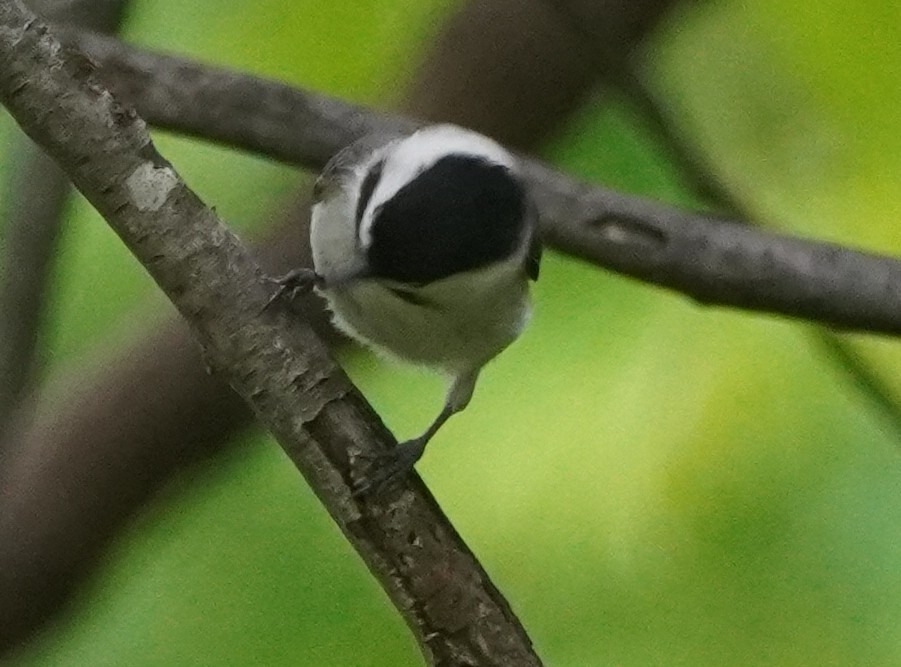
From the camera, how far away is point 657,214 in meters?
0.88

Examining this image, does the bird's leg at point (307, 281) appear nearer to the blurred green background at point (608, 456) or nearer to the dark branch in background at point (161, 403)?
the dark branch in background at point (161, 403)

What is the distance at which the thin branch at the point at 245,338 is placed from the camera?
657mm

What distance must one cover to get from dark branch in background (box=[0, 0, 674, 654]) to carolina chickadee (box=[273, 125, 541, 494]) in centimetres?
20

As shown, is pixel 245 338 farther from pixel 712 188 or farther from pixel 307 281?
pixel 712 188

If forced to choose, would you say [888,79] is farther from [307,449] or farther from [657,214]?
[307,449]

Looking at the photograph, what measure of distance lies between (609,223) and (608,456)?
56 cm

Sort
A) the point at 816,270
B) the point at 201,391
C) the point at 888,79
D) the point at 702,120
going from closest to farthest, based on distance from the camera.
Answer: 1. the point at 816,270
2. the point at 201,391
3. the point at 888,79
4. the point at 702,120

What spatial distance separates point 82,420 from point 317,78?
20.1 inches

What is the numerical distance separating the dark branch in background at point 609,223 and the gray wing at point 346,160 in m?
0.02

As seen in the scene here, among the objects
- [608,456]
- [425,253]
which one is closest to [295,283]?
[425,253]

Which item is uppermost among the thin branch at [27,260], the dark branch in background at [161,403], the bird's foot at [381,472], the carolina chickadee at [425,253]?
the thin branch at [27,260]

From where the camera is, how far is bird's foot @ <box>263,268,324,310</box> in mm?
689

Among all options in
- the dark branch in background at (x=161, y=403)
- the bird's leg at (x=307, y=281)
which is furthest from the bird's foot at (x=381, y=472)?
the dark branch in background at (x=161, y=403)

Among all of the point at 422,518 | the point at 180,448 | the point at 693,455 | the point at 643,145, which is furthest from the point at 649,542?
the point at 422,518
